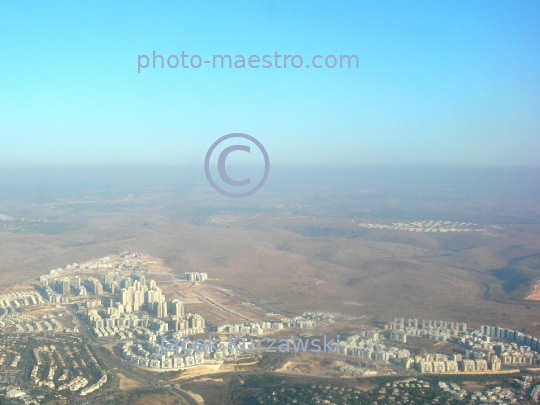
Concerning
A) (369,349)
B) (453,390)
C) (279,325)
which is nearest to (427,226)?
(279,325)

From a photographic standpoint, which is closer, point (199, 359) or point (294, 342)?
point (199, 359)

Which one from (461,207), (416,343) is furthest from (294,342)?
(461,207)

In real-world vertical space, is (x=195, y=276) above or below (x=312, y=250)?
below

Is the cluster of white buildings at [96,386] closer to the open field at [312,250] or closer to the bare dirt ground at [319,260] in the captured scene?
the open field at [312,250]

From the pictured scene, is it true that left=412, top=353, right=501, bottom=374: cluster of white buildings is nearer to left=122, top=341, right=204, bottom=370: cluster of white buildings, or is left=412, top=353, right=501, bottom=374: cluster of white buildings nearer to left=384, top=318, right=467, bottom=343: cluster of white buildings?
left=384, top=318, right=467, bottom=343: cluster of white buildings

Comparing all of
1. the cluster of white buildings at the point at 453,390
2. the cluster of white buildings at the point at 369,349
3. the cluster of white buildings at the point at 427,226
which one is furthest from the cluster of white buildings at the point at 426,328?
the cluster of white buildings at the point at 427,226

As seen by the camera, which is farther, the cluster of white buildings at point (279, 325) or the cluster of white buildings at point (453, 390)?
the cluster of white buildings at point (279, 325)

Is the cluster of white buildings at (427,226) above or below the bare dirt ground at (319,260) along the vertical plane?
above

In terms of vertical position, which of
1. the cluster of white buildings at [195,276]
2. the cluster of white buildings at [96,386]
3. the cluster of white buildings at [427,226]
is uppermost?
the cluster of white buildings at [427,226]

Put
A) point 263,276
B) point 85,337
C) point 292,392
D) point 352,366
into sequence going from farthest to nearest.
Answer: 1. point 263,276
2. point 85,337
3. point 352,366
4. point 292,392

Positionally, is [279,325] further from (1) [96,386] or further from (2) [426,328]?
(1) [96,386]

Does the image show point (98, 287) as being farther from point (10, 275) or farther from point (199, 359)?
point (199, 359)
